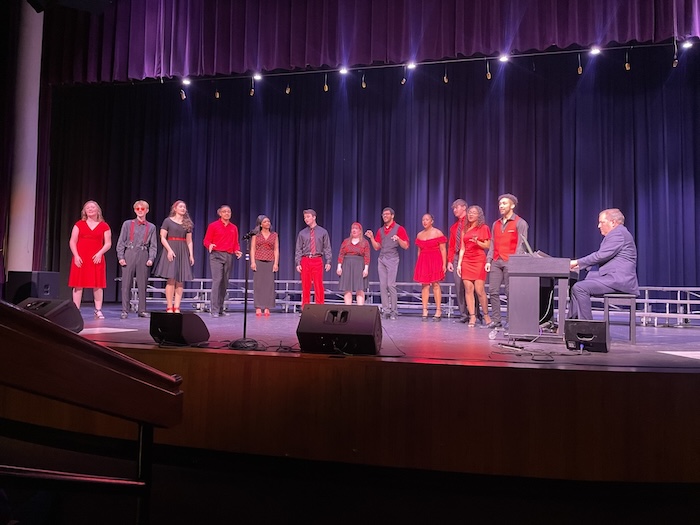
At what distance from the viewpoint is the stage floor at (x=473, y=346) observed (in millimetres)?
3020

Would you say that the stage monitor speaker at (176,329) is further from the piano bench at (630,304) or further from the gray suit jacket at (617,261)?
the piano bench at (630,304)

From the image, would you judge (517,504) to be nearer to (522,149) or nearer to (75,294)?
(75,294)

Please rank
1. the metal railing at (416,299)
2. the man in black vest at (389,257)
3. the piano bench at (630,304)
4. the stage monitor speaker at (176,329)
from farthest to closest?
the metal railing at (416,299)
the man in black vest at (389,257)
the piano bench at (630,304)
the stage monitor speaker at (176,329)

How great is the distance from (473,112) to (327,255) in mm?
4769

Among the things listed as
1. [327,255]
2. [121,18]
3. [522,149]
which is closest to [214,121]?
[121,18]

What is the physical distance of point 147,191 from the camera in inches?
438

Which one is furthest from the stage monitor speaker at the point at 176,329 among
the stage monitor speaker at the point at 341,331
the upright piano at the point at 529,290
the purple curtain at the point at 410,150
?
the purple curtain at the point at 410,150

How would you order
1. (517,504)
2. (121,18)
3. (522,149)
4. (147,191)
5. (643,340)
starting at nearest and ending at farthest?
(517,504), (643,340), (121,18), (522,149), (147,191)

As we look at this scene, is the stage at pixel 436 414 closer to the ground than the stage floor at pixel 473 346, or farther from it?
closer to the ground

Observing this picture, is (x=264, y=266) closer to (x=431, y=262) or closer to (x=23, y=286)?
(x=431, y=262)

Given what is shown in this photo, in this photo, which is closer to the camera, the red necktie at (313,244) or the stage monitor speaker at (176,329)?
the stage monitor speaker at (176,329)

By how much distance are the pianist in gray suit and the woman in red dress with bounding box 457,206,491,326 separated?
1486 millimetres

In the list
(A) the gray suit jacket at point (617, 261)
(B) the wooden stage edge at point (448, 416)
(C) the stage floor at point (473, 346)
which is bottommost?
(B) the wooden stage edge at point (448, 416)

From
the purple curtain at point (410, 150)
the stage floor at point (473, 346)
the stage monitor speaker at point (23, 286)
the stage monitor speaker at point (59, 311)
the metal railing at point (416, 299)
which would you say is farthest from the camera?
the purple curtain at point (410, 150)
